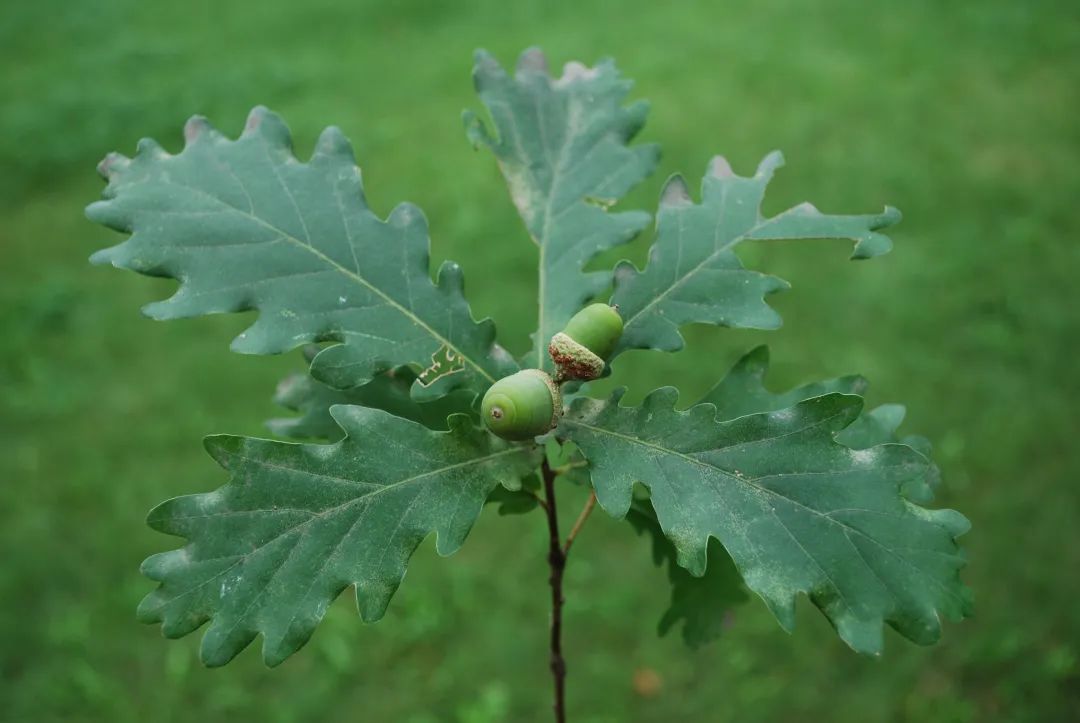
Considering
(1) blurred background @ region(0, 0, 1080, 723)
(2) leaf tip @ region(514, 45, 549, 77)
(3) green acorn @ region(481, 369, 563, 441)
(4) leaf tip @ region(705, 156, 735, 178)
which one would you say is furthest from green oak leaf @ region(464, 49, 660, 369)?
(1) blurred background @ region(0, 0, 1080, 723)

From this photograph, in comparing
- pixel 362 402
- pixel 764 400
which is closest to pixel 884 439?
pixel 764 400

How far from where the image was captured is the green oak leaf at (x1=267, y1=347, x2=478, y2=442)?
140 centimetres

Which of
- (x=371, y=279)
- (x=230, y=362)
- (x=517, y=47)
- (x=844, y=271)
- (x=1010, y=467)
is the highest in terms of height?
(x=371, y=279)

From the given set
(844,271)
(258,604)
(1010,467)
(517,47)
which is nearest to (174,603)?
(258,604)

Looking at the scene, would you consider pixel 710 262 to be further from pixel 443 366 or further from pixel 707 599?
pixel 707 599

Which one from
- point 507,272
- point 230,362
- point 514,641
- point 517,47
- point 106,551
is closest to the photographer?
point 514,641

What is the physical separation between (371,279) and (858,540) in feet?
2.28

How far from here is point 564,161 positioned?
150cm

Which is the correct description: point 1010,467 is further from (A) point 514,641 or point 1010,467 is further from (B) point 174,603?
(B) point 174,603

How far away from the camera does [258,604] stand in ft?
3.43

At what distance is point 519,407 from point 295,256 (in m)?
0.40

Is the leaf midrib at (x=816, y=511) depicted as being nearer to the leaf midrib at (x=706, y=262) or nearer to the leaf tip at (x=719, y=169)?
the leaf midrib at (x=706, y=262)

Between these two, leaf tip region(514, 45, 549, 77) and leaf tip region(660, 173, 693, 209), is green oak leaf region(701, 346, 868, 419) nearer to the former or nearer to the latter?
leaf tip region(660, 173, 693, 209)

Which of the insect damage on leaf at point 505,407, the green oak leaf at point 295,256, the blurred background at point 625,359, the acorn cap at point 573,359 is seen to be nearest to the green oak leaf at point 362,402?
the insect damage on leaf at point 505,407
